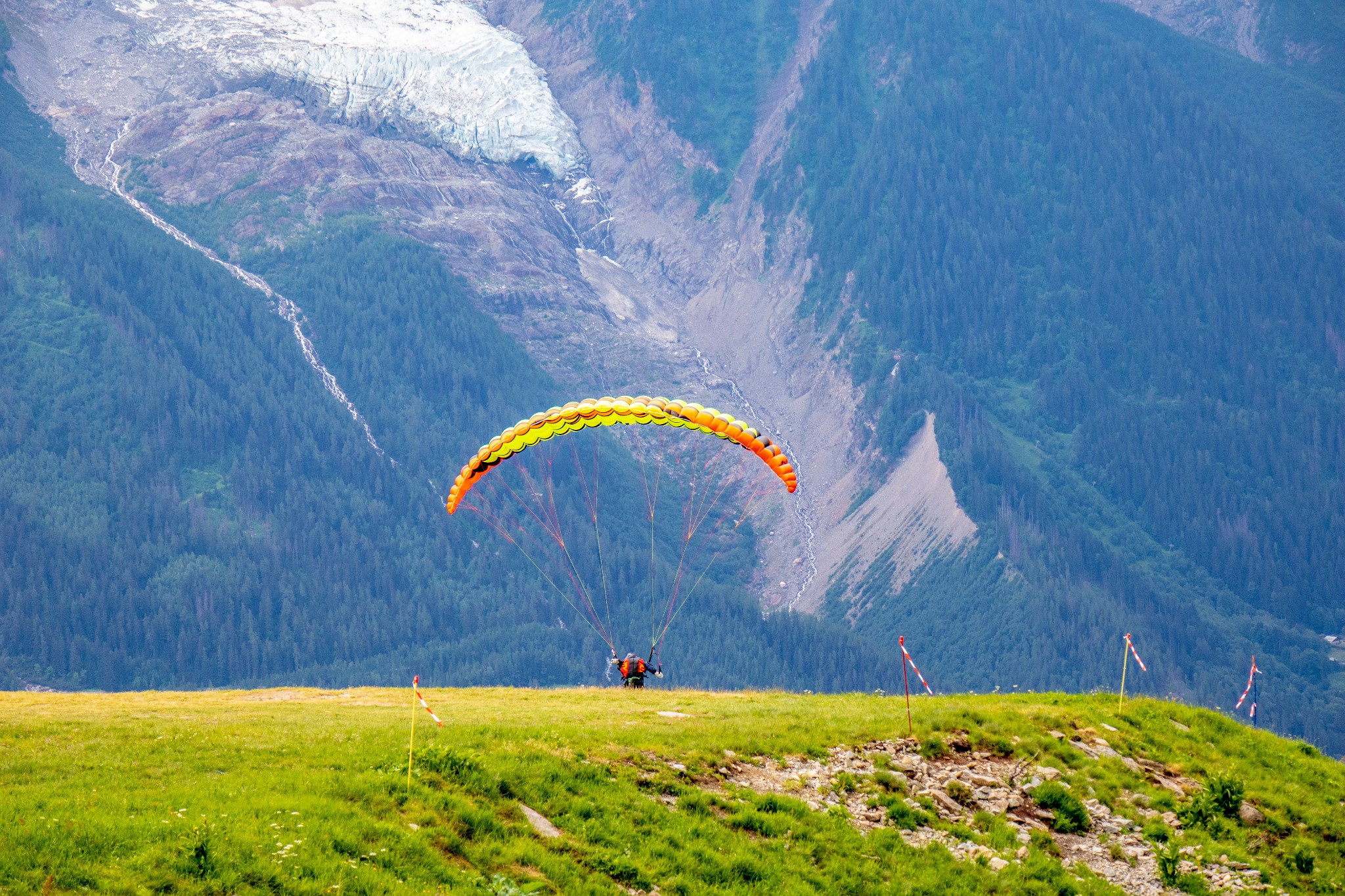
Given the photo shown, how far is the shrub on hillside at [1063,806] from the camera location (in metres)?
25.2

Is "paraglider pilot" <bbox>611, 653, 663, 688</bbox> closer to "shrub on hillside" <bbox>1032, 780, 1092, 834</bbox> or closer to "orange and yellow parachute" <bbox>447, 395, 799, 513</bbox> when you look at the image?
"orange and yellow parachute" <bbox>447, 395, 799, 513</bbox>

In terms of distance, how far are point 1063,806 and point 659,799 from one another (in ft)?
28.0

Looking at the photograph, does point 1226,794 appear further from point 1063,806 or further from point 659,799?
Result: point 659,799

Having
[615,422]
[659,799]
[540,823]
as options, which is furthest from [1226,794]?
[615,422]

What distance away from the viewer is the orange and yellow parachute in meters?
35.4

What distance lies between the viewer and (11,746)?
77.6 feet

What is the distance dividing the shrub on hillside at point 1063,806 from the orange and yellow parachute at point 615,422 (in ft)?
37.4

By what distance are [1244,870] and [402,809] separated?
16175 mm

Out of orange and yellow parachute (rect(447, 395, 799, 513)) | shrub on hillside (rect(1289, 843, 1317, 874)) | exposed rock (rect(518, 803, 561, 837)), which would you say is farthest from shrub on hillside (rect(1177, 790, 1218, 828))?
exposed rock (rect(518, 803, 561, 837))

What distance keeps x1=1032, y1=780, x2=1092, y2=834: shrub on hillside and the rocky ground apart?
14 cm

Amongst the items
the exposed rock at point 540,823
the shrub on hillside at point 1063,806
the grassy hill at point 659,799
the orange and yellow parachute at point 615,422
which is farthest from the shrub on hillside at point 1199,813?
the exposed rock at point 540,823

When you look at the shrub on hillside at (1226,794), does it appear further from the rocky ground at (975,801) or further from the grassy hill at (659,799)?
the rocky ground at (975,801)

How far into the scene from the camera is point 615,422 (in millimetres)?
34719

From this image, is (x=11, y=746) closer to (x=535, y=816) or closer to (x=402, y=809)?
(x=402, y=809)
